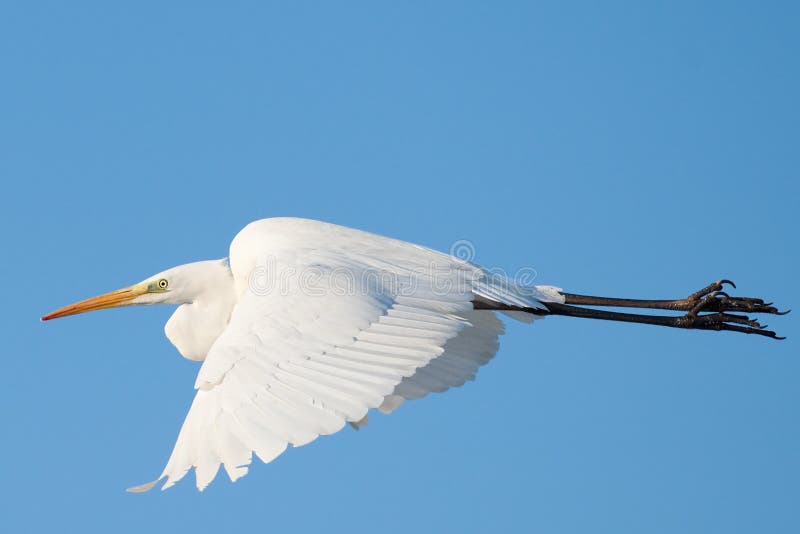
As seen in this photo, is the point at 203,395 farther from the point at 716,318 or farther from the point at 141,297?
the point at 716,318

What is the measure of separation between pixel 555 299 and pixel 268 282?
269 centimetres

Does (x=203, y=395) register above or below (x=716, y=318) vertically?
below

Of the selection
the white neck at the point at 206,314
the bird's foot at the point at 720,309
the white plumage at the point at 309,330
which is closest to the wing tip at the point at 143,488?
the white plumage at the point at 309,330

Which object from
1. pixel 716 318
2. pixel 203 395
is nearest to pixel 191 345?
pixel 203 395

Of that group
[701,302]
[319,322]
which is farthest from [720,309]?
[319,322]

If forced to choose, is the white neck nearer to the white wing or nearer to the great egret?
the great egret

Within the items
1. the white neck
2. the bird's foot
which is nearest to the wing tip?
the white neck

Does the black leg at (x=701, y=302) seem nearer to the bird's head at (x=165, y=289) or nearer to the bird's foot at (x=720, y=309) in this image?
the bird's foot at (x=720, y=309)

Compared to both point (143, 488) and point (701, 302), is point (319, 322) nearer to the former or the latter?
point (143, 488)

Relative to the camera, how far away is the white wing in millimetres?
6430

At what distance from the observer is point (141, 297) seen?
980 cm

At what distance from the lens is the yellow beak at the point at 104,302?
32.2 feet

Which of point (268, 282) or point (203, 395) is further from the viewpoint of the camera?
point (268, 282)

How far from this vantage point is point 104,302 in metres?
9.88
